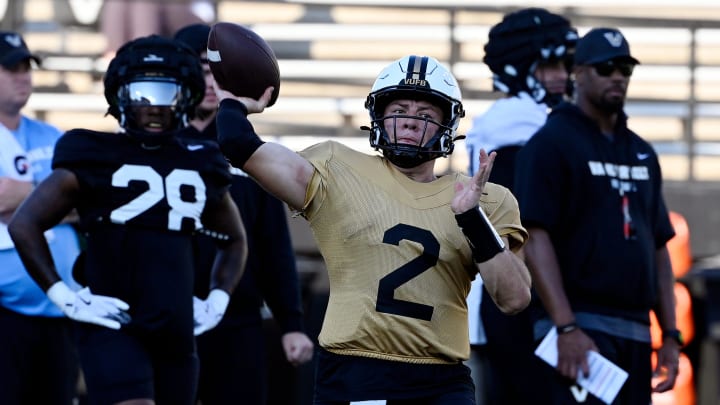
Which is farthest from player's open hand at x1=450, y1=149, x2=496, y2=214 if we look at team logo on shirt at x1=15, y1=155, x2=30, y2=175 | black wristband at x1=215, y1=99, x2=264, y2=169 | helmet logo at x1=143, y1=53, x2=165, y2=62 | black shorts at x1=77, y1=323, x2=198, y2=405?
team logo on shirt at x1=15, y1=155, x2=30, y2=175

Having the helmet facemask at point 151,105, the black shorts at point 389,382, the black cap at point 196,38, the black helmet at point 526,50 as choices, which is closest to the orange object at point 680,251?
the black helmet at point 526,50

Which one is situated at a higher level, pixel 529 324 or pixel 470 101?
pixel 470 101

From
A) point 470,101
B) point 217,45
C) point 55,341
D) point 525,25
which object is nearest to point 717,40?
point 470,101

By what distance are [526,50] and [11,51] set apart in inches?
89.9

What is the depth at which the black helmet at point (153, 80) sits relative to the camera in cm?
589

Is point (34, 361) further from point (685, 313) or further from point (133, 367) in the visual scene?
point (685, 313)

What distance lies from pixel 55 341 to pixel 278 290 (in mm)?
985

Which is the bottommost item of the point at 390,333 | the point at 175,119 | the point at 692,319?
the point at 692,319

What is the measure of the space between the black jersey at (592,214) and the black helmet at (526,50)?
2.09 ft

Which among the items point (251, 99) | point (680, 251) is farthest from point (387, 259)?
point (680, 251)

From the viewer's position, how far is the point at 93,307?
18.3ft

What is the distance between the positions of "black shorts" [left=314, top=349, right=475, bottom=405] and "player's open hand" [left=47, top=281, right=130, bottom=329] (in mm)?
1210

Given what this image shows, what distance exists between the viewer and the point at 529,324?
642cm

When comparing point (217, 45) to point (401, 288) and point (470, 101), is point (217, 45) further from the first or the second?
point (470, 101)
